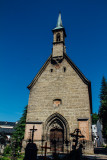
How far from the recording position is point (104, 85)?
142 feet

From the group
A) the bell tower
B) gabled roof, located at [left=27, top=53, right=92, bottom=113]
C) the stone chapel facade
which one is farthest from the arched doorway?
the bell tower

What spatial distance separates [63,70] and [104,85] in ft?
91.2

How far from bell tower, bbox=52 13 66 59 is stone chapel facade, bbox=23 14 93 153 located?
0.51 feet

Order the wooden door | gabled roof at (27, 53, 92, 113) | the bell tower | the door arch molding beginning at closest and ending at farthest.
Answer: the wooden door < the door arch molding < gabled roof at (27, 53, 92, 113) < the bell tower

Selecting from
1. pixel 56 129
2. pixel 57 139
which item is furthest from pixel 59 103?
pixel 57 139

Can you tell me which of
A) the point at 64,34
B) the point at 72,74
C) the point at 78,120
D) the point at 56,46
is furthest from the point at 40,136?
the point at 64,34

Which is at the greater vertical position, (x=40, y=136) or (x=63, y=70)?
(x=63, y=70)

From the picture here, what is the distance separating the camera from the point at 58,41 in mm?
22062

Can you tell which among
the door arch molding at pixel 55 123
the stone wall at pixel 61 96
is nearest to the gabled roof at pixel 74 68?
the stone wall at pixel 61 96

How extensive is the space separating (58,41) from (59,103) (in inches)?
395

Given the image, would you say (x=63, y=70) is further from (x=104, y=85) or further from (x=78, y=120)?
(x=104, y=85)

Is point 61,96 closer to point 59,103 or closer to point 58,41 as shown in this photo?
point 59,103

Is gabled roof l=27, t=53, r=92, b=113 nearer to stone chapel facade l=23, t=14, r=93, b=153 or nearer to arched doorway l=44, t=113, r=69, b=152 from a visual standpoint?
stone chapel facade l=23, t=14, r=93, b=153

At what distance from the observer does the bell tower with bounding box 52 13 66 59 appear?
21.0m
